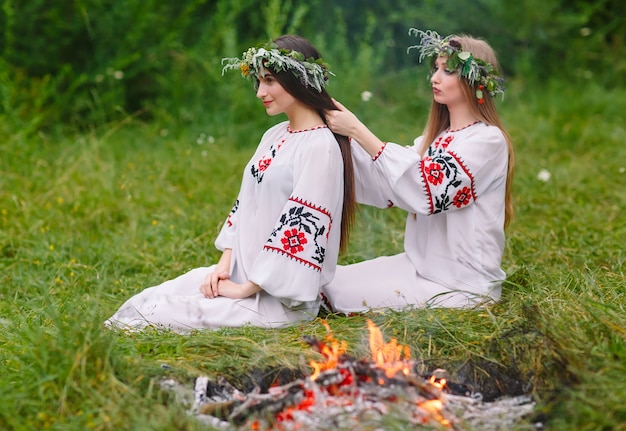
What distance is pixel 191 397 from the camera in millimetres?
3045

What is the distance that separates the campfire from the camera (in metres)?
2.83

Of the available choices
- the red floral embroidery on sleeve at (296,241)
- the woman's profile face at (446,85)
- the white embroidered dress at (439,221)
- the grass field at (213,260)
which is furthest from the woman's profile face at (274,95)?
the grass field at (213,260)

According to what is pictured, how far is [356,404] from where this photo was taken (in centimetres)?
288

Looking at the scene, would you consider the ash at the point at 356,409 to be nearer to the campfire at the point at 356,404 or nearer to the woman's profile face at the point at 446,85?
the campfire at the point at 356,404

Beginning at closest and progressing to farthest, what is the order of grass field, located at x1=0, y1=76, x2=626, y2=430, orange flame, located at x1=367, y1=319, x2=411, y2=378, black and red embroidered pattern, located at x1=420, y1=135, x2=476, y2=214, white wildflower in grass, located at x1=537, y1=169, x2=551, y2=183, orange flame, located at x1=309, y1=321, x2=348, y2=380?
grass field, located at x1=0, y1=76, x2=626, y2=430
orange flame, located at x1=309, y1=321, x2=348, y2=380
orange flame, located at x1=367, y1=319, x2=411, y2=378
black and red embroidered pattern, located at x1=420, y1=135, x2=476, y2=214
white wildflower in grass, located at x1=537, y1=169, x2=551, y2=183

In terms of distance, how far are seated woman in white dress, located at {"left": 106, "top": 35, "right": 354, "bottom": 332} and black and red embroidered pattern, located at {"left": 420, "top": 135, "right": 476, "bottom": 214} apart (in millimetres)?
338

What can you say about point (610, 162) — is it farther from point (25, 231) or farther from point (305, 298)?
point (25, 231)

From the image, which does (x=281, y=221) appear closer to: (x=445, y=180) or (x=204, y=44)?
(x=445, y=180)

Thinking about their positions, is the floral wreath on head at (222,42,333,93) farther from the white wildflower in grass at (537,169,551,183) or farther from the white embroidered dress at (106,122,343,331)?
the white wildflower in grass at (537,169,551,183)

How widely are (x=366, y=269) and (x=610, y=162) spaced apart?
3242 mm

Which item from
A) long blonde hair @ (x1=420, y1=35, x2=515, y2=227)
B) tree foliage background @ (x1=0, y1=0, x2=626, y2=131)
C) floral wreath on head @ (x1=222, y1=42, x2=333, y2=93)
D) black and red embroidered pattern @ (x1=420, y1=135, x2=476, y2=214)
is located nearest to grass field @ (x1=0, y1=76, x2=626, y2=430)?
tree foliage background @ (x1=0, y1=0, x2=626, y2=131)

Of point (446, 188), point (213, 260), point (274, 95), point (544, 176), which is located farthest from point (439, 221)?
point (544, 176)

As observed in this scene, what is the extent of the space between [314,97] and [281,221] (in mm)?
547

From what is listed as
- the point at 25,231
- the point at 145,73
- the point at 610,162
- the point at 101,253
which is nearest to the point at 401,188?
the point at 101,253
